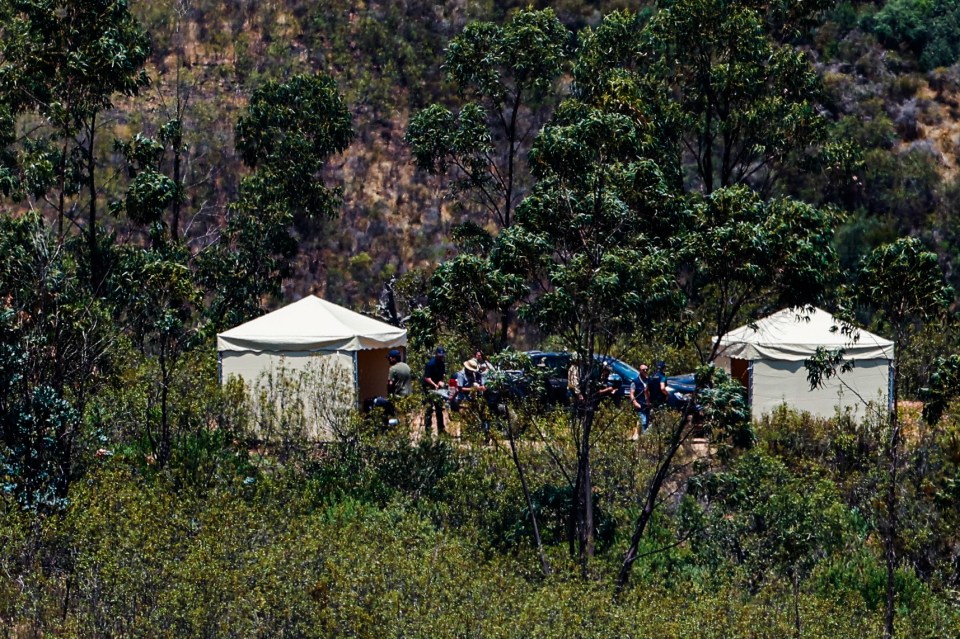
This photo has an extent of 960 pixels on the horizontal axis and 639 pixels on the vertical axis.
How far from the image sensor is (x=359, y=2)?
40250mm

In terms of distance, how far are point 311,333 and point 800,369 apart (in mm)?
7006

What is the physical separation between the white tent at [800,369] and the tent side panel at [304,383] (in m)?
5.52

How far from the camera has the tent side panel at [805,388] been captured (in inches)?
717

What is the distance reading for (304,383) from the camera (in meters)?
16.9

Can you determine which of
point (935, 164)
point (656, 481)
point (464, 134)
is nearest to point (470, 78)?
point (464, 134)

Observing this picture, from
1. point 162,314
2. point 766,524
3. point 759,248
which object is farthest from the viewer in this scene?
point 162,314

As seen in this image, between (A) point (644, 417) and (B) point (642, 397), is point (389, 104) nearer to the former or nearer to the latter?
(B) point (642, 397)

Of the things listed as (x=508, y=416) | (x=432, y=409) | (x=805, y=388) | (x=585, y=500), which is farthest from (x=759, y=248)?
(x=805, y=388)

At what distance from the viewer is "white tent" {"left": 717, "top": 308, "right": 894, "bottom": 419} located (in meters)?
18.1

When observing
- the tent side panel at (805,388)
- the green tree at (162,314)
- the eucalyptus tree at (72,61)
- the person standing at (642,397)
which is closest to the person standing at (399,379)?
the green tree at (162,314)

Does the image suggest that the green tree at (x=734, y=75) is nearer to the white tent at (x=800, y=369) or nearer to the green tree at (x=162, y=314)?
the white tent at (x=800, y=369)

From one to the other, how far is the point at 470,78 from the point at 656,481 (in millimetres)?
9502

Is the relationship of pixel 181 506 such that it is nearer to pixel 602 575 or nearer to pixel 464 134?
pixel 602 575

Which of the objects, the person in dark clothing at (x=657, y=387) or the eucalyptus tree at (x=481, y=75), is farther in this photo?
the eucalyptus tree at (x=481, y=75)
